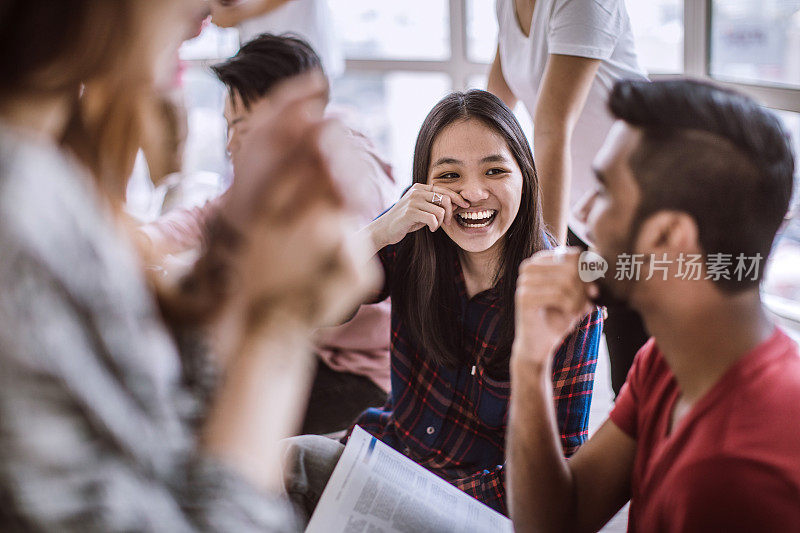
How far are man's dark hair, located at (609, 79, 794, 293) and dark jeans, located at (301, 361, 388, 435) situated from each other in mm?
958

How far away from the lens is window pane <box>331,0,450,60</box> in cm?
361

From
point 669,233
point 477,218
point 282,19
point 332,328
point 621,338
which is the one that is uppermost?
point 282,19

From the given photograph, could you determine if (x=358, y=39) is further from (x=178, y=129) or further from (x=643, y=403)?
(x=643, y=403)

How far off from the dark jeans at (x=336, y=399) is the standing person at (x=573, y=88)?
23.6 inches

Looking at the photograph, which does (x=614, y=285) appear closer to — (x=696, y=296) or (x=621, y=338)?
(x=696, y=296)

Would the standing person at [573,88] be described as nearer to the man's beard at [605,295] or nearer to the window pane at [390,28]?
the man's beard at [605,295]

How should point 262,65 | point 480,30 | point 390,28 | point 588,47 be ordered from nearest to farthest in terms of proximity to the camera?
point 588,47 → point 262,65 → point 480,30 → point 390,28

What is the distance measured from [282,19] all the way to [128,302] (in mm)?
1445

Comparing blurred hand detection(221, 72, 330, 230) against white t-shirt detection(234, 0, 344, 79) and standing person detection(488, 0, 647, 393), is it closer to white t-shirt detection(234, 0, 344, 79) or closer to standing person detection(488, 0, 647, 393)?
standing person detection(488, 0, 647, 393)

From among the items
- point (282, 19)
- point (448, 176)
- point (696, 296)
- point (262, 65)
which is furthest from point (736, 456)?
point (282, 19)

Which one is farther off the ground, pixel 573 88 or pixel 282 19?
pixel 282 19

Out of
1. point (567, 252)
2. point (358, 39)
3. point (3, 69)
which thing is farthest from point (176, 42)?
point (358, 39)

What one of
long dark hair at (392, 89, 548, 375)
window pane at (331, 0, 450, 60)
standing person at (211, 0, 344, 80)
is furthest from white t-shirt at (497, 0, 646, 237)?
window pane at (331, 0, 450, 60)

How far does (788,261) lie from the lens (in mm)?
898
